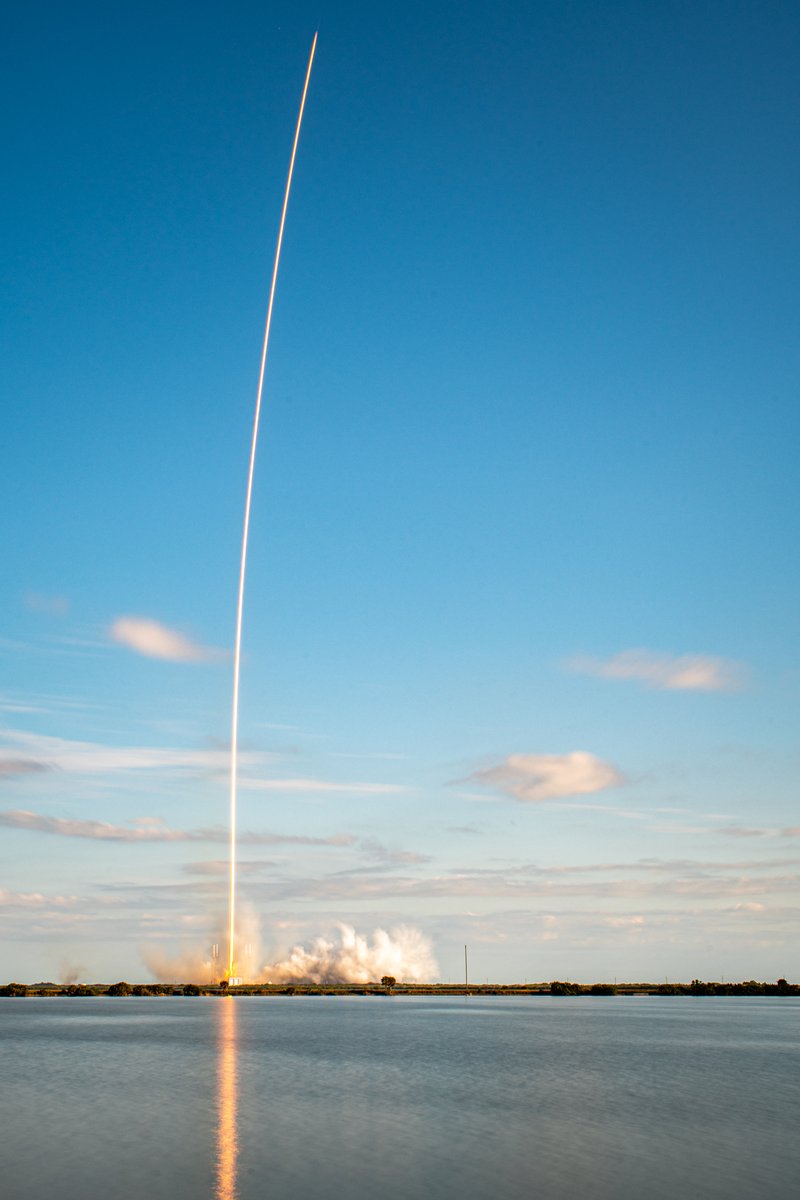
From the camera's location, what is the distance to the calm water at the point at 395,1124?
4653cm

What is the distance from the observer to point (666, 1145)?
2281 inches

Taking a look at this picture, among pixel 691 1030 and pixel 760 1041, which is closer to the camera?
pixel 760 1041

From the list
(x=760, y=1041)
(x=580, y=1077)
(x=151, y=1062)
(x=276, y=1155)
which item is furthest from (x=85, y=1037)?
(x=276, y=1155)

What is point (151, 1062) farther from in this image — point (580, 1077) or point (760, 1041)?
point (760, 1041)

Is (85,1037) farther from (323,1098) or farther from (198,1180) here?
(198,1180)

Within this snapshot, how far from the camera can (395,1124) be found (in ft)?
209

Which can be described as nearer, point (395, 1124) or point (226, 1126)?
point (226, 1126)

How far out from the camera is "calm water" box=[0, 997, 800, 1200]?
1832 inches

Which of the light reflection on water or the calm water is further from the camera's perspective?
the calm water

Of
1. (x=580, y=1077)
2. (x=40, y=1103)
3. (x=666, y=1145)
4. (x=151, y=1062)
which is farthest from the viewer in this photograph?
(x=151, y=1062)

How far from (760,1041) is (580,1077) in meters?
76.2

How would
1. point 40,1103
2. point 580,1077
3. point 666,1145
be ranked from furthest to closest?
point 580,1077 < point 40,1103 < point 666,1145

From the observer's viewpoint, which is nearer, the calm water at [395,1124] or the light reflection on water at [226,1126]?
the light reflection on water at [226,1126]

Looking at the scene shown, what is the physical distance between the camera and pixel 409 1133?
2378 inches
